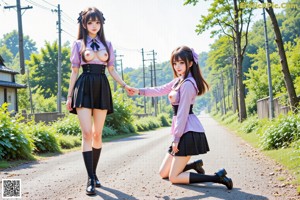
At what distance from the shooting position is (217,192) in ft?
16.5

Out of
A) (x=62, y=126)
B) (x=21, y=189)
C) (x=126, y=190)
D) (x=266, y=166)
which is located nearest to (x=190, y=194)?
(x=126, y=190)

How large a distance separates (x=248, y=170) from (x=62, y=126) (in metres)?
14.1

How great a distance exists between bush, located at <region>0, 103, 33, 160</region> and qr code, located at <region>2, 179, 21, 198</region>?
11.6 ft

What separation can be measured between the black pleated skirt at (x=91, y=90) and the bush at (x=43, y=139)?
23.5 feet

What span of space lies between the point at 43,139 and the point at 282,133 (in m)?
7.18

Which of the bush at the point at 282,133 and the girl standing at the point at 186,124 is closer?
the girl standing at the point at 186,124

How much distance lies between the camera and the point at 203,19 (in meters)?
27.7

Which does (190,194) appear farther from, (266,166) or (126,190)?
(266,166)

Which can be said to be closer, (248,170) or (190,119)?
(190,119)

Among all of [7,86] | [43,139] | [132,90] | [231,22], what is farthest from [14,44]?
[132,90]

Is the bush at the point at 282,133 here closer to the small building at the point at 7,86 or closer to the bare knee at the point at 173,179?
the bare knee at the point at 173,179

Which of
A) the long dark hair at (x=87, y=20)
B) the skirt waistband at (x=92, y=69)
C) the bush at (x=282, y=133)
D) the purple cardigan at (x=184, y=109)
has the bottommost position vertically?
the bush at (x=282, y=133)

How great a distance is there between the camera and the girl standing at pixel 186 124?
5234 mm

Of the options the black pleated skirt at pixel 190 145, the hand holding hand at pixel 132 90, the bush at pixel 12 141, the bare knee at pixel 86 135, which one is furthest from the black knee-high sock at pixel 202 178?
the bush at pixel 12 141
